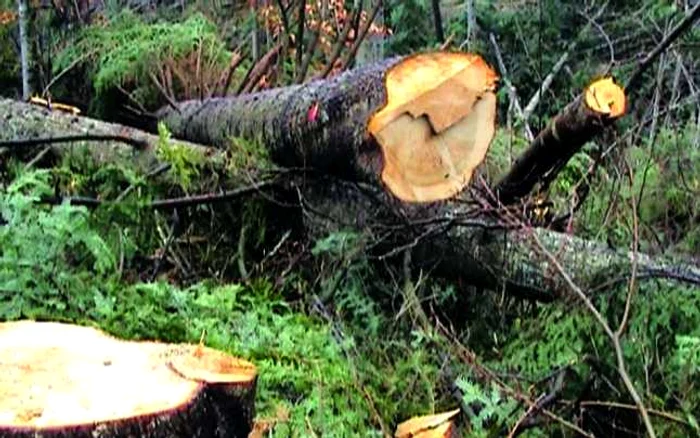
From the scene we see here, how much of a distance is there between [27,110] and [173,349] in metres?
3.42

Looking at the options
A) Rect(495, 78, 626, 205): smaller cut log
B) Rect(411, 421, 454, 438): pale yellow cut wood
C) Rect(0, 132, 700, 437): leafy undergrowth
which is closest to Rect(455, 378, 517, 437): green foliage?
Rect(0, 132, 700, 437): leafy undergrowth

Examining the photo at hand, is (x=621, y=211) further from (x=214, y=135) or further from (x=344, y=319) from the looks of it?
(x=214, y=135)

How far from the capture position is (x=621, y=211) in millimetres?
4684

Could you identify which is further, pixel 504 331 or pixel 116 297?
pixel 504 331

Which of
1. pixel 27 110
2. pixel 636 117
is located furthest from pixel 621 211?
pixel 636 117

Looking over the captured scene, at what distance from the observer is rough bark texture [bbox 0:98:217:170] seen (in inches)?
218

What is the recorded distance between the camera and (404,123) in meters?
4.10

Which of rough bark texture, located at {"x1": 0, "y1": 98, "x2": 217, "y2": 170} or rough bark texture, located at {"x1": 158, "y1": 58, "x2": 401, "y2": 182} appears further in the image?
rough bark texture, located at {"x1": 0, "y1": 98, "x2": 217, "y2": 170}

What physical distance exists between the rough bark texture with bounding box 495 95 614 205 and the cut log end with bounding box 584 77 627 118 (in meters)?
0.02

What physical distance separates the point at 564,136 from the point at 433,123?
529 mm

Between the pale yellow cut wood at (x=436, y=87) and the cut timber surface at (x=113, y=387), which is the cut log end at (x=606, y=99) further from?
the cut timber surface at (x=113, y=387)

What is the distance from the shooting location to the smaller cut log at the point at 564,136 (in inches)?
155

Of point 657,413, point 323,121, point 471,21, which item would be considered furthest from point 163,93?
point 471,21

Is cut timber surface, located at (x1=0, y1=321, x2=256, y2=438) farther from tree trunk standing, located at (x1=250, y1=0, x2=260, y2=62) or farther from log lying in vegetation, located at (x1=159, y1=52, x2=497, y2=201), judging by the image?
tree trunk standing, located at (x1=250, y1=0, x2=260, y2=62)
